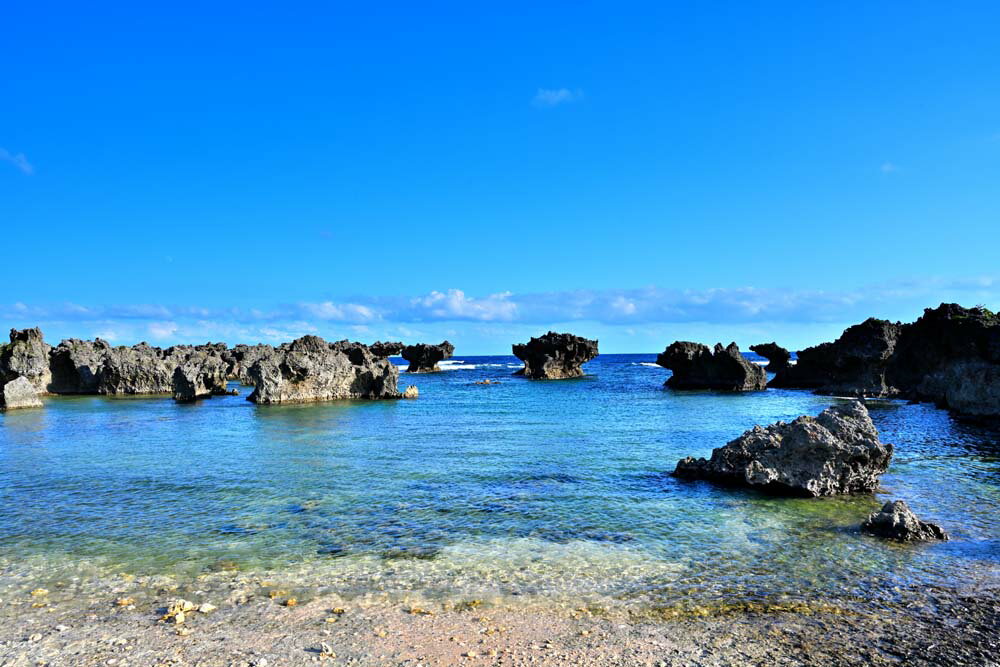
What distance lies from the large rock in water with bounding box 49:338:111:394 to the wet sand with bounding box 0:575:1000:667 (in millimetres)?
61759

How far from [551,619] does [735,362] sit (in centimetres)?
6406

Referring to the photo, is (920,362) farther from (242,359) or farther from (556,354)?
(242,359)

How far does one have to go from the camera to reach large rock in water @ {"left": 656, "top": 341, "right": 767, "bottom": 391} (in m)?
67.9

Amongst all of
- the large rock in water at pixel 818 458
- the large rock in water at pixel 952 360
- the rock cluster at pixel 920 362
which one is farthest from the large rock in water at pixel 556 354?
the large rock in water at pixel 818 458

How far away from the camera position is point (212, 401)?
2078 inches

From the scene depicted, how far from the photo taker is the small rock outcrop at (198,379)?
52.8 metres

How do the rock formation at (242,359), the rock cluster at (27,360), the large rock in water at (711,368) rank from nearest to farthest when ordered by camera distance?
1. the rock cluster at (27,360)
2. the large rock in water at (711,368)
3. the rock formation at (242,359)

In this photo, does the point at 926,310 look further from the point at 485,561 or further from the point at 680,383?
the point at 485,561

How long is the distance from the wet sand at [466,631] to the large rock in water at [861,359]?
2104 inches

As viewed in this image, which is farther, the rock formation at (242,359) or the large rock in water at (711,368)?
the rock formation at (242,359)

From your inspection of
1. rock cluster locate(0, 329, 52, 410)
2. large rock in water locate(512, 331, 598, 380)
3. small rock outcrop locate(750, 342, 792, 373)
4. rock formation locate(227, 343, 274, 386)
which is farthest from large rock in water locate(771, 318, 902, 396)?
rock cluster locate(0, 329, 52, 410)

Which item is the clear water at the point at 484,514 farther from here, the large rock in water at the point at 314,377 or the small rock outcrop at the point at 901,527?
the large rock in water at the point at 314,377

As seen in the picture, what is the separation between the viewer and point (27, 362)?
2313 inches

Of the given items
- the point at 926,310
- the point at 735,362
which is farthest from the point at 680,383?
the point at 926,310
